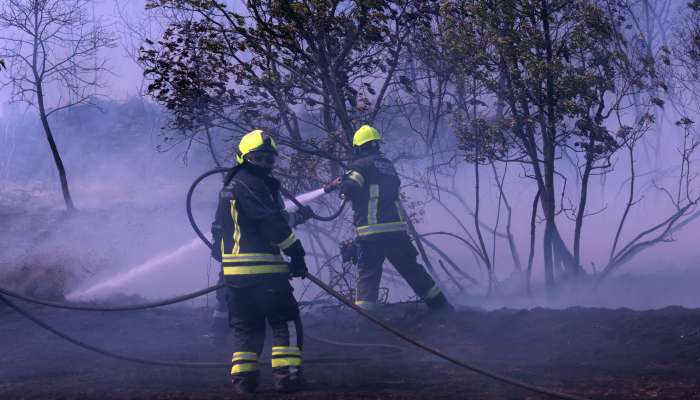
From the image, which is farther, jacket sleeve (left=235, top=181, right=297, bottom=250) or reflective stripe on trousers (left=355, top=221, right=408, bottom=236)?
reflective stripe on trousers (left=355, top=221, right=408, bottom=236)

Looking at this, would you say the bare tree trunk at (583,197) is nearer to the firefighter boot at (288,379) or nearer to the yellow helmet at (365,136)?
the yellow helmet at (365,136)

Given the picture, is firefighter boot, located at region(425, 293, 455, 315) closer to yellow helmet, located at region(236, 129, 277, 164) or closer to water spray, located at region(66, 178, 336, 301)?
yellow helmet, located at region(236, 129, 277, 164)

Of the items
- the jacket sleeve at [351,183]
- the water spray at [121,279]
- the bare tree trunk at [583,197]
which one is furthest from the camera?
the water spray at [121,279]

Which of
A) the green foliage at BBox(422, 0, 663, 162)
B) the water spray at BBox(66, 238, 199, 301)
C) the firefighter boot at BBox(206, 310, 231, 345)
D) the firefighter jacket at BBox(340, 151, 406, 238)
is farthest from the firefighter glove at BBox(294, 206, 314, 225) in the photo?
the water spray at BBox(66, 238, 199, 301)

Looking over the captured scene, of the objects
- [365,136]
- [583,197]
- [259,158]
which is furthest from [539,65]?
[259,158]

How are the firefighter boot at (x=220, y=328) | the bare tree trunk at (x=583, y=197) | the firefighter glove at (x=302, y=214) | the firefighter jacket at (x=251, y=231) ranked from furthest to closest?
the bare tree trunk at (x=583, y=197) < the firefighter boot at (x=220, y=328) < the firefighter glove at (x=302, y=214) < the firefighter jacket at (x=251, y=231)

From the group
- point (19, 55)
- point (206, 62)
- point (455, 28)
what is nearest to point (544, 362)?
point (455, 28)

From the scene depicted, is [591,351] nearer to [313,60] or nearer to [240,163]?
[240,163]

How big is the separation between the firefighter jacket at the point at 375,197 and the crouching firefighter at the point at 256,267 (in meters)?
1.76

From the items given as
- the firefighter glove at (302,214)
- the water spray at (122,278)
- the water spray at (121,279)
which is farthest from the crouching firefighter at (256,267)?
the water spray at (122,278)

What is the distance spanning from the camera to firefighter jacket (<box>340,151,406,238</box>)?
6.76 m

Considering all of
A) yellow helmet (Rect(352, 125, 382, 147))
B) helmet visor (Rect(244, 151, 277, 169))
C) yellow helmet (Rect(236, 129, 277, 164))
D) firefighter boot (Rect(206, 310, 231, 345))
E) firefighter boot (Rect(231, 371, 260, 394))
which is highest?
yellow helmet (Rect(352, 125, 382, 147))

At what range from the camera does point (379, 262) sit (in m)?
6.91

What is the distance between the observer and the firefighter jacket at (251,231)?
4875mm
